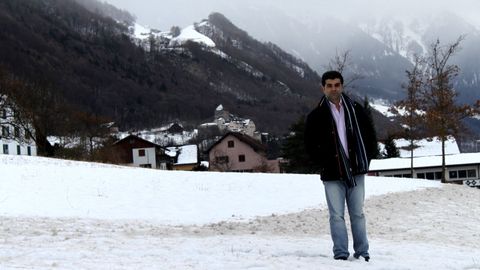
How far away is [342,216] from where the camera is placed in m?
7.65

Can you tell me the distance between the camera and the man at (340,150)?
7.48 meters

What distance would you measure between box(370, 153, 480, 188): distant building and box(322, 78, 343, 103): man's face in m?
70.9

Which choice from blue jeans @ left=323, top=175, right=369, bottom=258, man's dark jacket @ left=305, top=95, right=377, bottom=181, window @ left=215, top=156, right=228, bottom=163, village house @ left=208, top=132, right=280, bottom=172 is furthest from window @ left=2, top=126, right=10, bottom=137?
village house @ left=208, top=132, right=280, bottom=172

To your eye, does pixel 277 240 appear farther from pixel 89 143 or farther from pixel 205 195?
pixel 89 143

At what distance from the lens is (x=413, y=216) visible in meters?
17.0

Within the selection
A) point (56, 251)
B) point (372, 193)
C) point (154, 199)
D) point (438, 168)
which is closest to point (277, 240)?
point (56, 251)

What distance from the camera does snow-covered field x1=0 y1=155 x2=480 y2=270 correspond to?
7531mm

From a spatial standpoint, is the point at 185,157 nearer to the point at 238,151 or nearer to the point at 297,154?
the point at 238,151

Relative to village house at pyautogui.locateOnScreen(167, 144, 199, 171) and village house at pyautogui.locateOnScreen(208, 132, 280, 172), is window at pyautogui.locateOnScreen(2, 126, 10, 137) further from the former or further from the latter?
village house at pyautogui.locateOnScreen(167, 144, 199, 171)

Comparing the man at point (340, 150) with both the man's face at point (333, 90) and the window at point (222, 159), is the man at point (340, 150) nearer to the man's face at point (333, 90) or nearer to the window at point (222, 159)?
the man's face at point (333, 90)

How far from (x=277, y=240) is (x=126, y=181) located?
11063mm

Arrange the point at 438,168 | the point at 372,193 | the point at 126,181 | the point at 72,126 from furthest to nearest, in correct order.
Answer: the point at 438,168 → the point at 72,126 → the point at 372,193 → the point at 126,181

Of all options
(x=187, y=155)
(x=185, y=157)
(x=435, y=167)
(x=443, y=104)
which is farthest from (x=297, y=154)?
(x=187, y=155)

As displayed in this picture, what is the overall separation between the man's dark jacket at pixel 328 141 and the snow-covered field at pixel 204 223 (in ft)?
3.98
